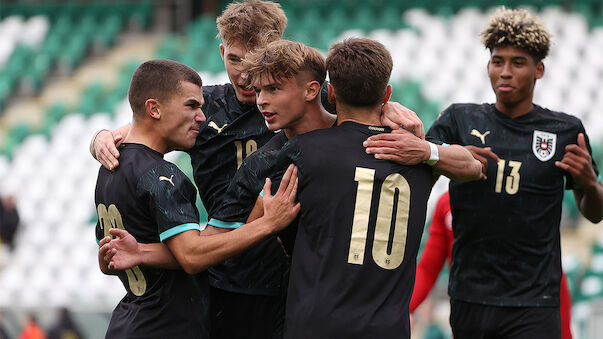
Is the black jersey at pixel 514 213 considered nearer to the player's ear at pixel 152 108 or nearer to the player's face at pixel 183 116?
the player's face at pixel 183 116

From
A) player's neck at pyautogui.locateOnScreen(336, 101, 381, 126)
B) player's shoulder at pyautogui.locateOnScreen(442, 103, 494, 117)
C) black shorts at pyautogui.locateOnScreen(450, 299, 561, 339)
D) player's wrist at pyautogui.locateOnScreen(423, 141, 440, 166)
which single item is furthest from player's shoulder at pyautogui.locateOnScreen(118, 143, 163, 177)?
black shorts at pyautogui.locateOnScreen(450, 299, 561, 339)

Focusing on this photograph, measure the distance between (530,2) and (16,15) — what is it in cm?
1029

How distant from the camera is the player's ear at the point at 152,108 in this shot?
357 cm

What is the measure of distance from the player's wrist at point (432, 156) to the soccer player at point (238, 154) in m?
0.92

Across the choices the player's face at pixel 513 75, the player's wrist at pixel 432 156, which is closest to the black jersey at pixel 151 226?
the player's wrist at pixel 432 156

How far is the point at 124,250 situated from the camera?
3359mm

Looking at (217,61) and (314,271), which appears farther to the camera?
(217,61)

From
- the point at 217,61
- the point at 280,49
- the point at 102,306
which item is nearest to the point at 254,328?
the point at 280,49

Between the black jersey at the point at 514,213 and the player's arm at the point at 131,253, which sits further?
the black jersey at the point at 514,213

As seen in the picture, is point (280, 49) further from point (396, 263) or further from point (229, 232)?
point (396, 263)

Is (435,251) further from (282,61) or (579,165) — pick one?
(282,61)

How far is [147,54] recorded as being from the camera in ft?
51.8

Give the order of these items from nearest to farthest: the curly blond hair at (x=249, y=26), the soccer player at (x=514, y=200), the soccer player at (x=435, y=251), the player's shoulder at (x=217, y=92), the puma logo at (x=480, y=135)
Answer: the curly blond hair at (x=249, y=26), the player's shoulder at (x=217, y=92), the soccer player at (x=514, y=200), the puma logo at (x=480, y=135), the soccer player at (x=435, y=251)

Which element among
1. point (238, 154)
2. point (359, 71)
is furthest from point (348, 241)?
point (238, 154)
